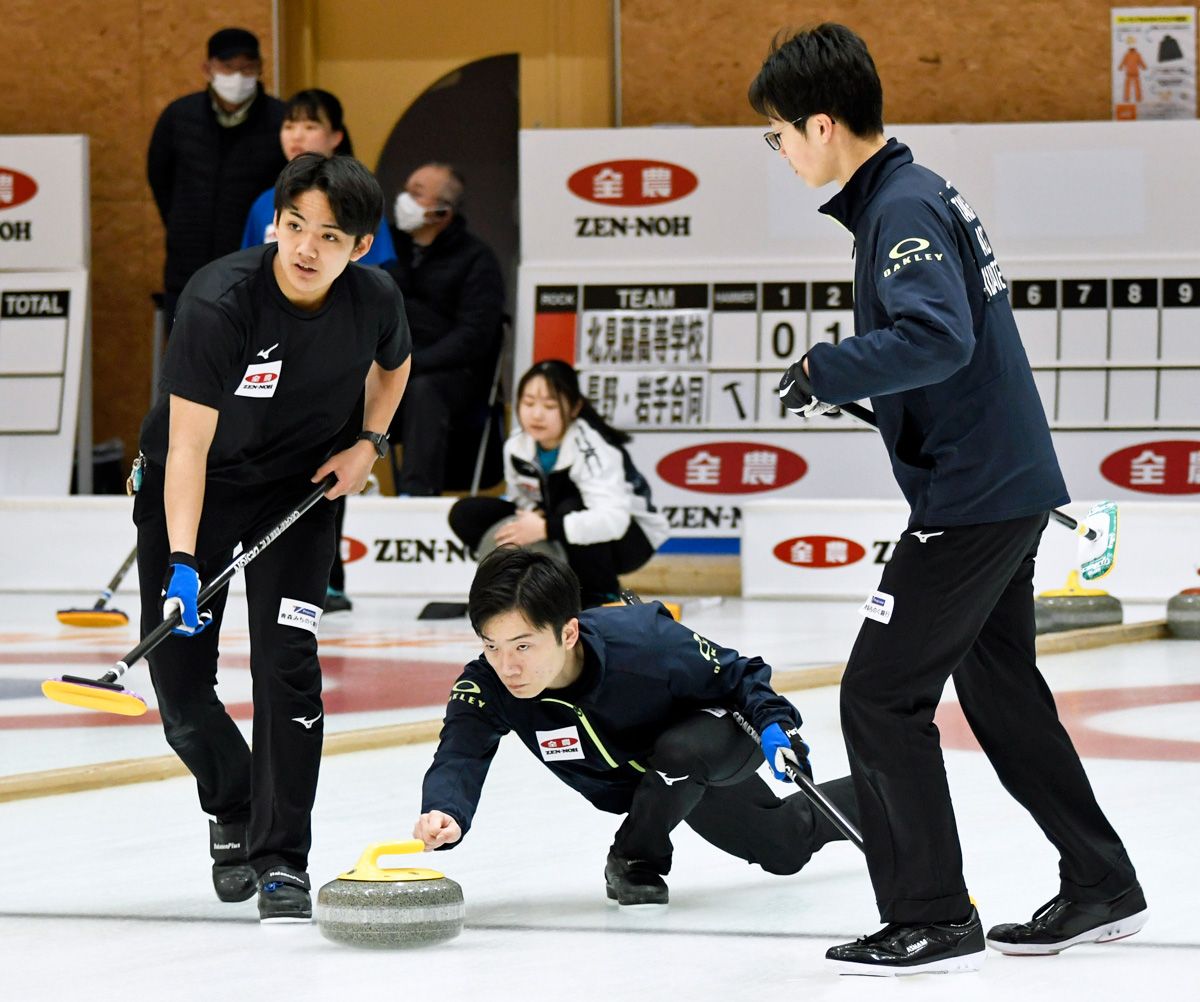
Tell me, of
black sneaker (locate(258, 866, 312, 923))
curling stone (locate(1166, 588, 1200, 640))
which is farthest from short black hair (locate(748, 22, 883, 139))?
curling stone (locate(1166, 588, 1200, 640))

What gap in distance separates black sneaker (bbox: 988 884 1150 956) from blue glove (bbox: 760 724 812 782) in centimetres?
35

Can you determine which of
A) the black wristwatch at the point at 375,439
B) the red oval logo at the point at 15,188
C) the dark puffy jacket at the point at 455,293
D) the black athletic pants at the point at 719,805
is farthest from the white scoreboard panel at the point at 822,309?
the black athletic pants at the point at 719,805

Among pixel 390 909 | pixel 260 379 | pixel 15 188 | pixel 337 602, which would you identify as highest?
pixel 15 188

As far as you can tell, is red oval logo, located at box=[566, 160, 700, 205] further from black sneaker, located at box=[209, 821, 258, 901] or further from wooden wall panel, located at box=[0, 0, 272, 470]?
black sneaker, located at box=[209, 821, 258, 901]

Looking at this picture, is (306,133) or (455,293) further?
(455,293)

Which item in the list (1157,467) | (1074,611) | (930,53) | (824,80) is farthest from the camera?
(930,53)

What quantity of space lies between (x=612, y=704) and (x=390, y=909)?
0.47m

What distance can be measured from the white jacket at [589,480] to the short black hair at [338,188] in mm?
3542

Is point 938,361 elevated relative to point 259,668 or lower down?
elevated

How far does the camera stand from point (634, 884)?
2801mm

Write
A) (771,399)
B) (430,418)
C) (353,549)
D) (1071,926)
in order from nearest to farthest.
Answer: (1071,926)
(430,418)
(353,549)
(771,399)

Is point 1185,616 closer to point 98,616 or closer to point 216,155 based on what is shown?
point 98,616

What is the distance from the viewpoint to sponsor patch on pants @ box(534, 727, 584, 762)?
2.80 m

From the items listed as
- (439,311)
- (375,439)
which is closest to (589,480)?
(439,311)
